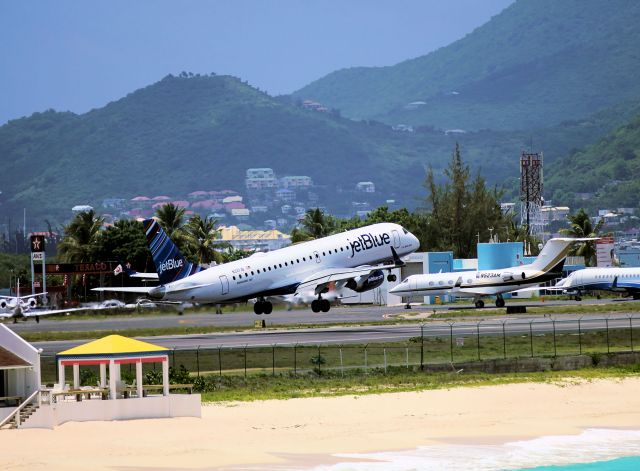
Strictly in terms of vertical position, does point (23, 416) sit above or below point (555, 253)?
below

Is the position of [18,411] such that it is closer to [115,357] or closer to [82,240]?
[115,357]

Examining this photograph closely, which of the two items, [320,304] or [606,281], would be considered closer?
[320,304]

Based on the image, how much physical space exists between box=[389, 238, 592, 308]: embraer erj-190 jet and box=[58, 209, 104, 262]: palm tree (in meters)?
47.9

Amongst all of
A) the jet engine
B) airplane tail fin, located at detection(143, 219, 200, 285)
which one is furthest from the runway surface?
airplane tail fin, located at detection(143, 219, 200, 285)

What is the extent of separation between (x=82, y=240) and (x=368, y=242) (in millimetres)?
77257

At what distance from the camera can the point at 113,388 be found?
4412cm

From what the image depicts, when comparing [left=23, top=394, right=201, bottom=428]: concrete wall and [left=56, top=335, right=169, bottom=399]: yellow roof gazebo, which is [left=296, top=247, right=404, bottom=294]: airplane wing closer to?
[left=23, top=394, right=201, bottom=428]: concrete wall

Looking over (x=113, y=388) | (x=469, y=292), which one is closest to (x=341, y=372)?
(x=113, y=388)

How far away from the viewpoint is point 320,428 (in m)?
44.3

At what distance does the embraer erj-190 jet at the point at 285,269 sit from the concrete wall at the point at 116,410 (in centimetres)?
2892

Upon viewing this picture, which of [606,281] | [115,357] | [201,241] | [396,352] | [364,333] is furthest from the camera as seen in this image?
[201,241]

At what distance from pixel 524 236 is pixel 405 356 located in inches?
4649

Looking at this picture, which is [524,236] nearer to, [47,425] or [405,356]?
[405,356]

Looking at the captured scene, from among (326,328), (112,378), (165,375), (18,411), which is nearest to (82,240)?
(326,328)
